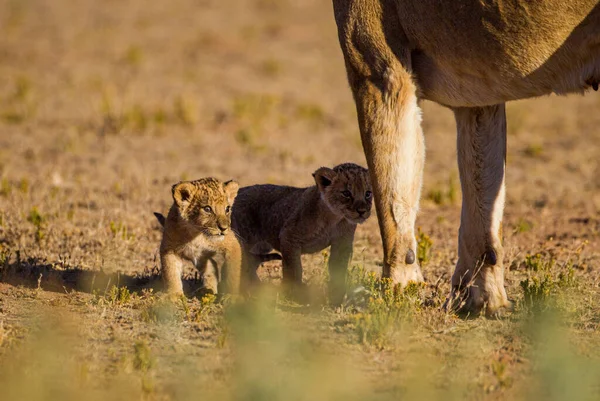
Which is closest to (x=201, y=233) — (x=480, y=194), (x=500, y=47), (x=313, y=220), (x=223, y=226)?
(x=223, y=226)

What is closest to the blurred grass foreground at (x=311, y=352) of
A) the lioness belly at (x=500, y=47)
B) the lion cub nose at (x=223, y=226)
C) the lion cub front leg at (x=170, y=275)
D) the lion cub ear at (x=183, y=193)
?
the lion cub front leg at (x=170, y=275)

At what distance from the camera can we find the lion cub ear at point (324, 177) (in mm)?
6469

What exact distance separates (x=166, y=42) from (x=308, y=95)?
5.33m

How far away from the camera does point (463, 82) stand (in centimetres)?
572

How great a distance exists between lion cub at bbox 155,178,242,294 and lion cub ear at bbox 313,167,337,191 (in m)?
0.53

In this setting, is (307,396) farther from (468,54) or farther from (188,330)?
(468,54)

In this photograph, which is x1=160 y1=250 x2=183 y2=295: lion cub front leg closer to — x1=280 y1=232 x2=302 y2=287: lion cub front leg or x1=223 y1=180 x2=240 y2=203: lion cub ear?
x1=223 y1=180 x2=240 y2=203: lion cub ear

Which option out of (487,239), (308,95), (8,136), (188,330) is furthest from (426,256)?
(308,95)

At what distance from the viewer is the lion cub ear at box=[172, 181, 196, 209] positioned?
20.7ft

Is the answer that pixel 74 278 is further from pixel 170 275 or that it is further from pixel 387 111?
pixel 387 111

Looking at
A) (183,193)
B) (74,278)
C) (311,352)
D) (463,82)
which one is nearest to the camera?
(311,352)

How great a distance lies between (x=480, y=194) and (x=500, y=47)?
48.2 inches

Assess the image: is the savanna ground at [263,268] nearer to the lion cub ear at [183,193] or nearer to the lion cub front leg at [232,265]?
the lion cub front leg at [232,265]

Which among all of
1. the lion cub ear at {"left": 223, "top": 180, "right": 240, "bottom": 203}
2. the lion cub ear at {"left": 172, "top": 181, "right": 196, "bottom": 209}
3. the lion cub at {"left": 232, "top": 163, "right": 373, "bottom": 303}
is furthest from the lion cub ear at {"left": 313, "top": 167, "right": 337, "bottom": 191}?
the lion cub ear at {"left": 172, "top": 181, "right": 196, "bottom": 209}
